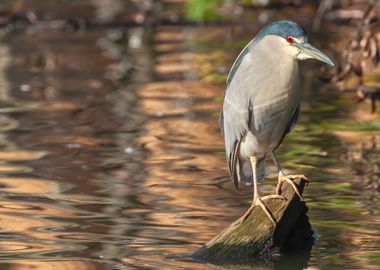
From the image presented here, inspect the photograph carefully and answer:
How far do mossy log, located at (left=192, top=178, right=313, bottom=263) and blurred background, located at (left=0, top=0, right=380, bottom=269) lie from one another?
0.10 meters

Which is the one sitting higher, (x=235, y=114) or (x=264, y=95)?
(x=264, y=95)

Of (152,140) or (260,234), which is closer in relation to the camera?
(260,234)

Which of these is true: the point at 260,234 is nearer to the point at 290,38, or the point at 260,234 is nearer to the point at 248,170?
the point at 248,170

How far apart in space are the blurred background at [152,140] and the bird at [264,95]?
0.67m

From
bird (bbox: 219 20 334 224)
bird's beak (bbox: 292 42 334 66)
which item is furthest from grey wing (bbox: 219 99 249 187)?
bird's beak (bbox: 292 42 334 66)

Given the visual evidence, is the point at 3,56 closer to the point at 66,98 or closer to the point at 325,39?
the point at 66,98

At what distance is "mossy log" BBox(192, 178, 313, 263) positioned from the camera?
22.6ft

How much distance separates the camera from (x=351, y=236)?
7.60m

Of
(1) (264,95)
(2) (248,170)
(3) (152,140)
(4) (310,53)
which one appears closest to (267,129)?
(1) (264,95)

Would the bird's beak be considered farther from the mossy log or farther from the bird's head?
the mossy log

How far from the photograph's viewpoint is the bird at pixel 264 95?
7.03m

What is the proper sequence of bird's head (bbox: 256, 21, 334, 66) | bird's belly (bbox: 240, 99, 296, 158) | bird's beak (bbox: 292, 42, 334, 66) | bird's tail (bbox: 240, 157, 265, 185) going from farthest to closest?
bird's tail (bbox: 240, 157, 265, 185), bird's belly (bbox: 240, 99, 296, 158), bird's head (bbox: 256, 21, 334, 66), bird's beak (bbox: 292, 42, 334, 66)

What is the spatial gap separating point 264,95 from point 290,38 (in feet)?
1.29

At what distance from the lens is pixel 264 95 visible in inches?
281
